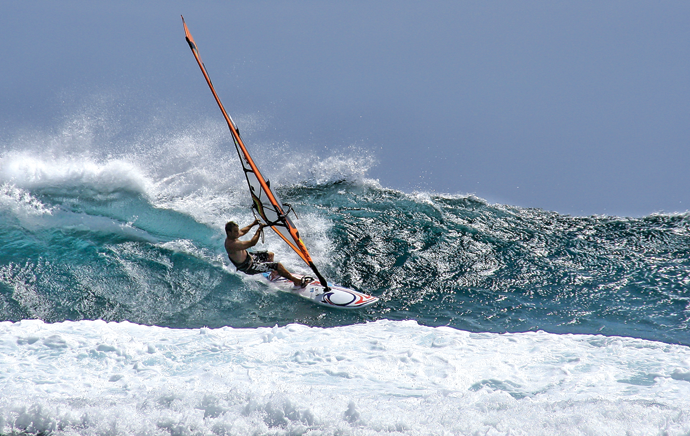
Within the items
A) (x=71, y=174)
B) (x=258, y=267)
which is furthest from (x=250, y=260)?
(x=71, y=174)

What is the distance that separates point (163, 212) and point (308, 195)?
3815mm

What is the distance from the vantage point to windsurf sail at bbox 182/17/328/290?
948 cm

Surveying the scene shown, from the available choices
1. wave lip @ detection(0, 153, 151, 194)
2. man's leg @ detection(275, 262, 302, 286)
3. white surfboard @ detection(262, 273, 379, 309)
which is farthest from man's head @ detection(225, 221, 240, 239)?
wave lip @ detection(0, 153, 151, 194)

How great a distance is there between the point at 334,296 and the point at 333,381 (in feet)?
8.32

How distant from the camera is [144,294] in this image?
9.07 m

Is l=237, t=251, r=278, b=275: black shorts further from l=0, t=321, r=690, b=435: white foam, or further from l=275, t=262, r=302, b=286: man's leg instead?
l=0, t=321, r=690, b=435: white foam

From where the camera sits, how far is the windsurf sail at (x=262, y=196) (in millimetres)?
9477

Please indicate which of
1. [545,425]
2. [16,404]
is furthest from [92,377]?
[545,425]

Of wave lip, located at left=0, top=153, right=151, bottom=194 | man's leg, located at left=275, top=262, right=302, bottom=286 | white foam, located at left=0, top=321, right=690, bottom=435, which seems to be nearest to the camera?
white foam, located at left=0, top=321, right=690, bottom=435

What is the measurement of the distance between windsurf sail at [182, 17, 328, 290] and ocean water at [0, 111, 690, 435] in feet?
2.77

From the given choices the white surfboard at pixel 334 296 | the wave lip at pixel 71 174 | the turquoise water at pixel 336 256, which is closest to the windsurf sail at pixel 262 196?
the white surfboard at pixel 334 296

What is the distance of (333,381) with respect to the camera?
6.37m

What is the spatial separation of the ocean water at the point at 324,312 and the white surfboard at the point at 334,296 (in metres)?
0.20

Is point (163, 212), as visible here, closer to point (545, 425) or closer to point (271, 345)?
point (271, 345)
